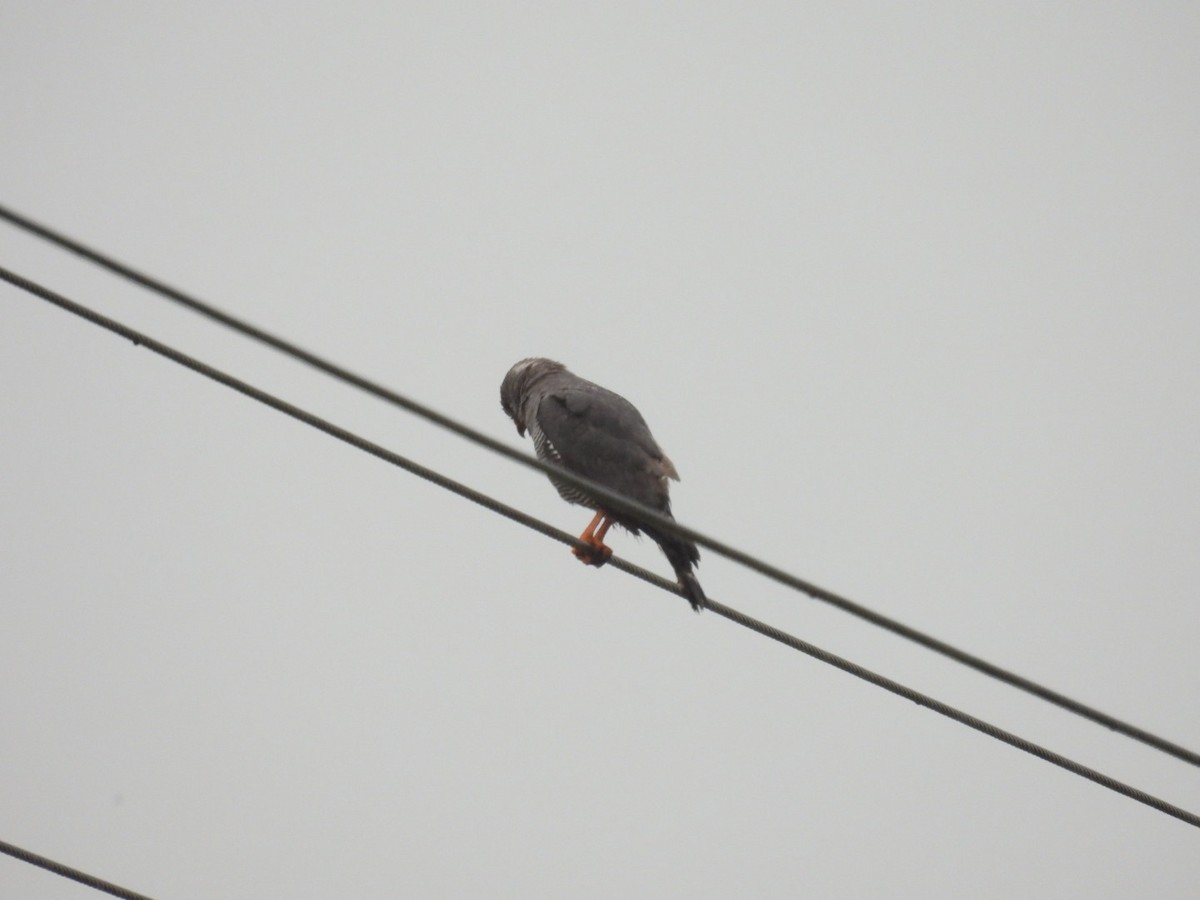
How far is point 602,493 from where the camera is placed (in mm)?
3285

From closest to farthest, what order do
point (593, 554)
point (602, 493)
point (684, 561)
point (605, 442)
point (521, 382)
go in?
point (602, 493) → point (684, 561) → point (593, 554) → point (605, 442) → point (521, 382)

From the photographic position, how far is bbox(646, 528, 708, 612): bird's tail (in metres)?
4.93

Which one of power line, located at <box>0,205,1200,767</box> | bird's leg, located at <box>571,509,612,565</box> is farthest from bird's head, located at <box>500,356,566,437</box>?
power line, located at <box>0,205,1200,767</box>

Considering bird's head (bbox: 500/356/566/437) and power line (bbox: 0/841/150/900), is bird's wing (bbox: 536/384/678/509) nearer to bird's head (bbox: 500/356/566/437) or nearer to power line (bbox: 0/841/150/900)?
bird's head (bbox: 500/356/566/437)

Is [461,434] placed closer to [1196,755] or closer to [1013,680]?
[1013,680]

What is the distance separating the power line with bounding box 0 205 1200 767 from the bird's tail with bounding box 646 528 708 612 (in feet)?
5.49

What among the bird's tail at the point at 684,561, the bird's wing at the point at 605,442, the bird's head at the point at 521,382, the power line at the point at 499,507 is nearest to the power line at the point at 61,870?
the power line at the point at 499,507

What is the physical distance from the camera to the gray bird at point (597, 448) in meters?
6.44

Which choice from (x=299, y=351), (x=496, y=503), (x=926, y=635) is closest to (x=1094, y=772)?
(x=926, y=635)

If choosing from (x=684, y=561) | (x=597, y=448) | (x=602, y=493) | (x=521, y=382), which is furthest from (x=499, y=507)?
(x=521, y=382)

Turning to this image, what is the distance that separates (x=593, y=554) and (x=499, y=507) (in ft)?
6.23

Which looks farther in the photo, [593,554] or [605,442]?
[605,442]

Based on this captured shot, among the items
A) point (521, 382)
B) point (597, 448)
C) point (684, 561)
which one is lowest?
point (684, 561)

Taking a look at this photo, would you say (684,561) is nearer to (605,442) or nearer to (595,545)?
(595,545)
